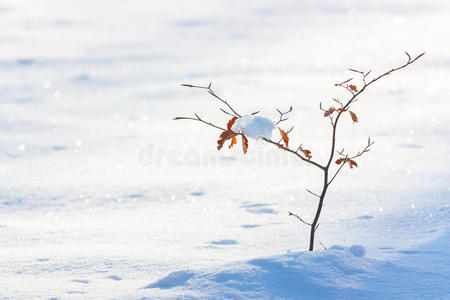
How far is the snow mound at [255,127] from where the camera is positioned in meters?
2.04

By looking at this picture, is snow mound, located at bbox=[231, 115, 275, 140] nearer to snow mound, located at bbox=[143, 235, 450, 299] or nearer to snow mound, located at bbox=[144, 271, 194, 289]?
snow mound, located at bbox=[143, 235, 450, 299]

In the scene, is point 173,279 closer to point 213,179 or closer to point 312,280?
point 312,280

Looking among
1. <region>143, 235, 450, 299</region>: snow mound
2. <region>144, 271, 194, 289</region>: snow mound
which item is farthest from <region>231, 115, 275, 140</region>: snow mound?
<region>144, 271, 194, 289</region>: snow mound

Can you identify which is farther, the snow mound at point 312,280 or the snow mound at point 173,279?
the snow mound at point 173,279

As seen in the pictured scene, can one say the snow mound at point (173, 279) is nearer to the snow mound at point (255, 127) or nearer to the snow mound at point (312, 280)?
the snow mound at point (312, 280)

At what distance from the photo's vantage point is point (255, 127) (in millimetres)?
2037

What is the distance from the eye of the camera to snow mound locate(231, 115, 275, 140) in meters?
2.04

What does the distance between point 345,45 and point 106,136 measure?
6920 mm

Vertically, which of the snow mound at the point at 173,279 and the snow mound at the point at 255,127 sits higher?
the snow mound at the point at 255,127

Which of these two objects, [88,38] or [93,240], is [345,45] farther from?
[93,240]

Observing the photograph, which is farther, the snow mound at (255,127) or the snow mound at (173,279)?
the snow mound at (173,279)

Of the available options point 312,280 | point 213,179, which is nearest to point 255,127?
point 312,280

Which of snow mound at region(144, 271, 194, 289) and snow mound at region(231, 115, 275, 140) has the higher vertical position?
snow mound at region(231, 115, 275, 140)

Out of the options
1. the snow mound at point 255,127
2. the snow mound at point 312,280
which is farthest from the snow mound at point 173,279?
the snow mound at point 255,127
